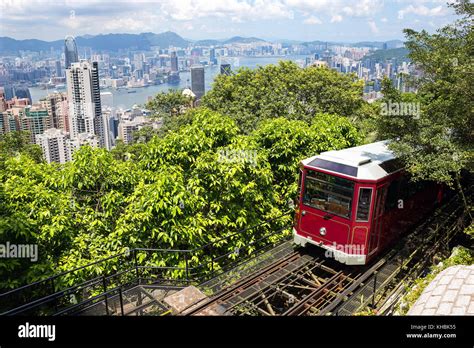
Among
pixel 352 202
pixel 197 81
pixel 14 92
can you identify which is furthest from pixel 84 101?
pixel 352 202

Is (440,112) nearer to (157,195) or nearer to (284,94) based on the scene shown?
(157,195)

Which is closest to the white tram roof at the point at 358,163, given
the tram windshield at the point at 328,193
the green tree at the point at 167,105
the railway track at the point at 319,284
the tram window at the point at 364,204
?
the tram windshield at the point at 328,193

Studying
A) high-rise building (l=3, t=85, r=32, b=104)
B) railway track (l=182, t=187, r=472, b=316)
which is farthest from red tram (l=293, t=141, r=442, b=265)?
high-rise building (l=3, t=85, r=32, b=104)

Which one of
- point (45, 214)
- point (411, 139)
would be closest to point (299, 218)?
point (411, 139)

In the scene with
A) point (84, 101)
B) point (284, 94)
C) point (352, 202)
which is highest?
point (284, 94)

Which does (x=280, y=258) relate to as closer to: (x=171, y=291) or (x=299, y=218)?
(x=299, y=218)
